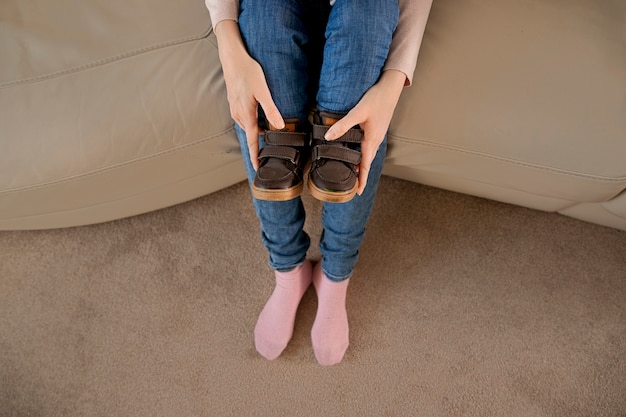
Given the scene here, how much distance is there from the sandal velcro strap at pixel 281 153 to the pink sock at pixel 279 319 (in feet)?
1.17

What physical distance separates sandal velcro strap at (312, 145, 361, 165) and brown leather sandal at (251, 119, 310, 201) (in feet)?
0.14

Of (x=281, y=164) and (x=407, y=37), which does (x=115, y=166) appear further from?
(x=407, y=37)

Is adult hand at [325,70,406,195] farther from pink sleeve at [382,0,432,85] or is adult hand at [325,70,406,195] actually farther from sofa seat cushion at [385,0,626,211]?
sofa seat cushion at [385,0,626,211]

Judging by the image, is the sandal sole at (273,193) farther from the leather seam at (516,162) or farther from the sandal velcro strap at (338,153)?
the leather seam at (516,162)

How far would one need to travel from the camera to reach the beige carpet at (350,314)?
1.00 m

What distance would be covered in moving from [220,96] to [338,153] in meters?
0.30

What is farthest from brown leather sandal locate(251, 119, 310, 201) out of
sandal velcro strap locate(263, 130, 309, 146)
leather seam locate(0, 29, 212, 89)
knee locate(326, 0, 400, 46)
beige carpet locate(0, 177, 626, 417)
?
beige carpet locate(0, 177, 626, 417)

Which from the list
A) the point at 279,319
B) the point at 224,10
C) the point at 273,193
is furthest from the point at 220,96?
the point at 279,319

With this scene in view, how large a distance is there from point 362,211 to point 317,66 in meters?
0.28

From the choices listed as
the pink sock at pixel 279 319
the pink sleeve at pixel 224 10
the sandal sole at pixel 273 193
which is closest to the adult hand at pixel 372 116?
the sandal sole at pixel 273 193

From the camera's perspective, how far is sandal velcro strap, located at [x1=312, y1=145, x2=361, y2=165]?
680mm

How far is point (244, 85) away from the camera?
0.69 metres

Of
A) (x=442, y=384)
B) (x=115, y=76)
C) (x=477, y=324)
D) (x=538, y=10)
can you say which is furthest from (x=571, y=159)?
(x=115, y=76)

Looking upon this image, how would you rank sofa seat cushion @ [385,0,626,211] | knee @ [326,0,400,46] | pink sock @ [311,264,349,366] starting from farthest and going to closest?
1. pink sock @ [311,264,349,366]
2. sofa seat cushion @ [385,0,626,211]
3. knee @ [326,0,400,46]
